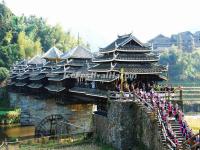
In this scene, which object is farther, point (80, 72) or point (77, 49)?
point (77, 49)

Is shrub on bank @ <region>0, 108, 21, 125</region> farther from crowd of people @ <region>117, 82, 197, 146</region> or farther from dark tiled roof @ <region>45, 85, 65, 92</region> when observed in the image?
crowd of people @ <region>117, 82, 197, 146</region>

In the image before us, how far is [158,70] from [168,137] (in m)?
13.1

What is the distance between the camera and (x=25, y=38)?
335 feet

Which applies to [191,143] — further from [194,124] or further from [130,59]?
[194,124]

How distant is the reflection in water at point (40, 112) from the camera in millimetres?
50125

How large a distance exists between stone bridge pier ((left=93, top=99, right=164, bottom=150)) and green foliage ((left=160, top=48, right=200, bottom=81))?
248ft

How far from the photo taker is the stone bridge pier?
1136 inches

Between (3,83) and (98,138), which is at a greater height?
(3,83)

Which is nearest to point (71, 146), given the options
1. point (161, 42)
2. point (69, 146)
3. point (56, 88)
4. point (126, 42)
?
point (69, 146)

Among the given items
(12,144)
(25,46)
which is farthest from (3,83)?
(12,144)

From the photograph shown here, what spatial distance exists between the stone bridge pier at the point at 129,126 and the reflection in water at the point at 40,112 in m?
15.0

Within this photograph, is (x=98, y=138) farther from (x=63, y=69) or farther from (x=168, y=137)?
(x=63, y=69)

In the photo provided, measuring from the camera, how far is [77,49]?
55.1 m

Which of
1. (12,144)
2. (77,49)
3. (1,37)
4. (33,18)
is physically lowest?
(12,144)
